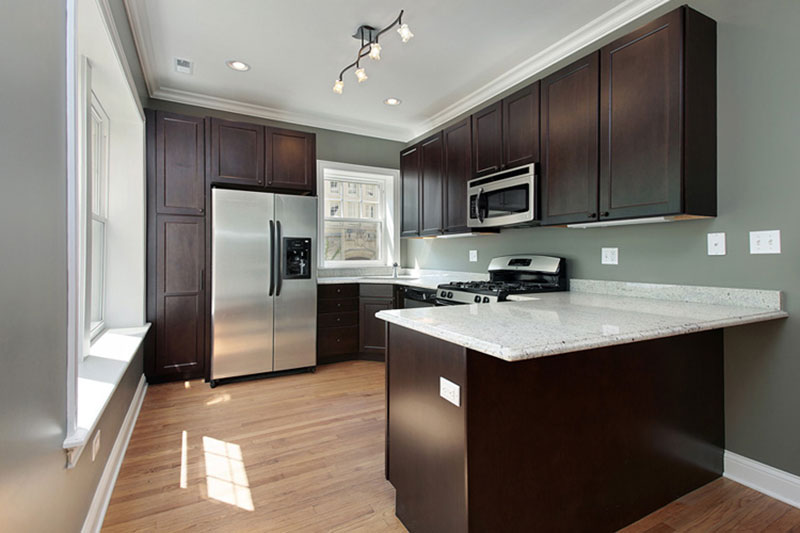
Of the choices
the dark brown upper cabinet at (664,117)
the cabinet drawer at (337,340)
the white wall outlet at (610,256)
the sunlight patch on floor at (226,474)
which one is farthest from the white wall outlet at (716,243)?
the cabinet drawer at (337,340)

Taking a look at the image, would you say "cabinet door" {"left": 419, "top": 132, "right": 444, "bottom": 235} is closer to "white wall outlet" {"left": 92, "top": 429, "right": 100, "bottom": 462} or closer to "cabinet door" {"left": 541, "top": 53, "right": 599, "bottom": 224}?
"cabinet door" {"left": 541, "top": 53, "right": 599, "bottom": 224}

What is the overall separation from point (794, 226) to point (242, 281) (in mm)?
3738

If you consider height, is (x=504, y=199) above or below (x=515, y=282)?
above

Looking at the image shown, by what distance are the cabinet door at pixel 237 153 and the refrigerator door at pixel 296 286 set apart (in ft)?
1.25

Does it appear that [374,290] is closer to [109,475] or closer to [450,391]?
[109,475]

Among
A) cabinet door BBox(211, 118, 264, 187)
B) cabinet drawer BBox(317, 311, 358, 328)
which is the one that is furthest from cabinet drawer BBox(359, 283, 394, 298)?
cabinet door BBox(211, 118, 264, 187)

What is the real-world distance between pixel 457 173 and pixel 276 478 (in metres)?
2.78

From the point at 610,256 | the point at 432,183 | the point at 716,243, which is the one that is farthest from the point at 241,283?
the point at 716,243

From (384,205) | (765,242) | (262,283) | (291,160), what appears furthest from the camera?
(384,205)

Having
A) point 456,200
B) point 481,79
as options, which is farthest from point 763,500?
point 481,79

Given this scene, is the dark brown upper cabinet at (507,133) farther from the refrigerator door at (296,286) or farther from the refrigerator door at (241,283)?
the refrigerator door at (241,283)

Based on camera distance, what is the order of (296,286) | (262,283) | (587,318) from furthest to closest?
1. (296,286)
2. (262,283)
3. (587,318)

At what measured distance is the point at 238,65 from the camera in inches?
130

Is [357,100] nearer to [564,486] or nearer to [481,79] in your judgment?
[481,79]
